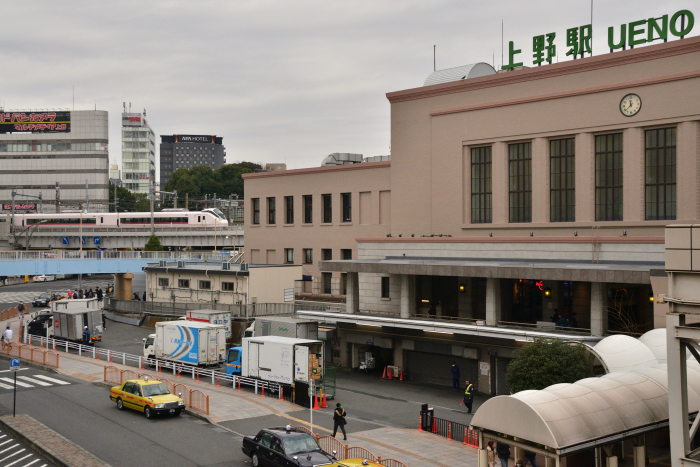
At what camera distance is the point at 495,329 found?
112 feet

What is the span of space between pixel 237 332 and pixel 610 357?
98.7ft

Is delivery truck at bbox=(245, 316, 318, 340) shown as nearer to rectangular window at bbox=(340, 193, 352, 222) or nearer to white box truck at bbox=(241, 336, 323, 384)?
white box truck at bbox=(241, 336, 323, 384)

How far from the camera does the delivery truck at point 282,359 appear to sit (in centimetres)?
3278

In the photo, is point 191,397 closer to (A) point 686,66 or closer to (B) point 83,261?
(A) point 686,66

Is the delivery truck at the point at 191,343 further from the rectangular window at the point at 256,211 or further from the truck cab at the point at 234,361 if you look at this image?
the rectangular window at the point at 256,211

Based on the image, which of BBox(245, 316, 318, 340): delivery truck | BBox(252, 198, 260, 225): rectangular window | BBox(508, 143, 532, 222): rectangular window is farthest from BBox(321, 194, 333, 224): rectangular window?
BBox(245, 316, 318, 340): delivery truck

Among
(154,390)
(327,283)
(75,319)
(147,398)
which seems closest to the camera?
(147,398)

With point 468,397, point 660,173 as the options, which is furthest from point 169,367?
point 660,173

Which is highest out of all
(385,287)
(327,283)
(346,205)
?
(346,205)

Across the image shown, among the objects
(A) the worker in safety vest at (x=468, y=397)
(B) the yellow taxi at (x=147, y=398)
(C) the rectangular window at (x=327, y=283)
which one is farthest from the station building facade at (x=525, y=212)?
(B) the yellow taxi at (x=147, y=398)

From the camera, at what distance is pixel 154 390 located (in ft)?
98.0

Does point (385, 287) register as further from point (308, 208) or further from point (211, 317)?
point (308, 208)

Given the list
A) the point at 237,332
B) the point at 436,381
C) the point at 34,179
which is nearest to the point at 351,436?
the point at 436,381

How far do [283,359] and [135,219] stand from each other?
81.9 meters
